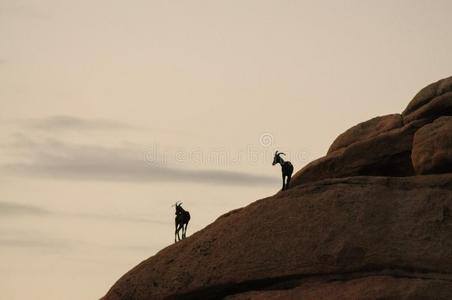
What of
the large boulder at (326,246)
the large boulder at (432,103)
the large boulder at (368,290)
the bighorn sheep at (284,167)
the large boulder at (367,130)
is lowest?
the large boulder at (368,290)

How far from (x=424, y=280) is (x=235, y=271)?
5.73m

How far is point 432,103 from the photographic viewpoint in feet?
102

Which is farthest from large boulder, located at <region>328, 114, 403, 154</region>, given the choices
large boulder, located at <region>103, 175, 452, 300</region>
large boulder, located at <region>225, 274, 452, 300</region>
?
large boulder, located at <region>225, 274, 452, 300</region>

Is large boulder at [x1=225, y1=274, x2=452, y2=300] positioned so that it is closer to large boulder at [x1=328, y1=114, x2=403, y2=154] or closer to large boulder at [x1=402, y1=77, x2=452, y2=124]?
large boulder at [x1=402, y1=77, x2=452, y2=124]

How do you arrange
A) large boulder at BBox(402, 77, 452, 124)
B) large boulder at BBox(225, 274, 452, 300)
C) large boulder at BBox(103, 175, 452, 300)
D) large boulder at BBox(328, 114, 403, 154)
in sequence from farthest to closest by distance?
large boulder at BBox(328, 114, 403, 154) → large boulder at BBox(402, 77, 452, 124) → large boulder at BBox(103, 175, 452, 300) → large boulder at BBox(225, 274, 452, 300)

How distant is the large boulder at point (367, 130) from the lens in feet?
107

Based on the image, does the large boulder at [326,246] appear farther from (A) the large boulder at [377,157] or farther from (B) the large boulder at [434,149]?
(A) the large boulder at [377,157]

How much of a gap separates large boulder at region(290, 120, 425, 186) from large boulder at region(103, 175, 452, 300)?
99.0 inches

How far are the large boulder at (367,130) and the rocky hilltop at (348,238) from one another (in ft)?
2.02

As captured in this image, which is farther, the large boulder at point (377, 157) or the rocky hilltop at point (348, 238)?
the large boulder at point (377, 157)

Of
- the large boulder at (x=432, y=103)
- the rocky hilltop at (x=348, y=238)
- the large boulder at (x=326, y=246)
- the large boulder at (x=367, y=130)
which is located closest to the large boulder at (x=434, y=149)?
the rocky hilltop at (x=348, y=238)

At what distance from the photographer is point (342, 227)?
27.4 m

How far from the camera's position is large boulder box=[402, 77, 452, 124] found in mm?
30927

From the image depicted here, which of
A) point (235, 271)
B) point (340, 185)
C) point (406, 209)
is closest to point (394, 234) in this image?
point (406, 209)
